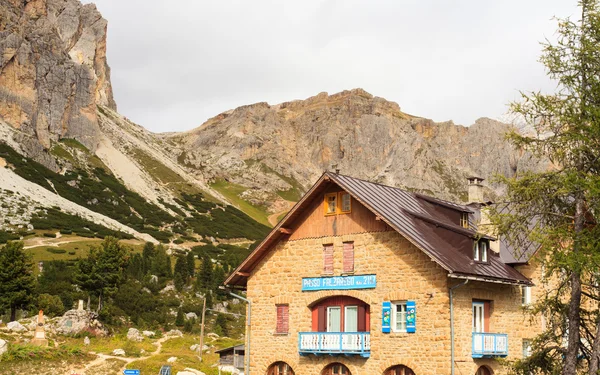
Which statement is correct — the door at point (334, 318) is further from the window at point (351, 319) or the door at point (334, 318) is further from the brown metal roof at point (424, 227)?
the brown metal roof at point (424, 227)

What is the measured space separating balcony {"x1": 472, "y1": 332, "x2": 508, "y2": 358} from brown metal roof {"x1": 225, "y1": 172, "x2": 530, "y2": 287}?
87.5 inches

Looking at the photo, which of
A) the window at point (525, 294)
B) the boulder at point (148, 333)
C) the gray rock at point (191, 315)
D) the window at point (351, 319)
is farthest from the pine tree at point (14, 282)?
the window at point (525, 294)

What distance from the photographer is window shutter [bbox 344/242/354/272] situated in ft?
92.7

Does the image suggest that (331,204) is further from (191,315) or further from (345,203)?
(191,315)

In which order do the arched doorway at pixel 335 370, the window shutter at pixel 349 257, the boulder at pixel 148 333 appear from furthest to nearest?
the boulder at pixel 148 333, the window shutter at pixel 349 257, the arched doorway at pixel 335 370

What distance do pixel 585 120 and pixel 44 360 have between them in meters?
33.9

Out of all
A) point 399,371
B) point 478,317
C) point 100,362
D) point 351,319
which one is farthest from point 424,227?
point 100,362

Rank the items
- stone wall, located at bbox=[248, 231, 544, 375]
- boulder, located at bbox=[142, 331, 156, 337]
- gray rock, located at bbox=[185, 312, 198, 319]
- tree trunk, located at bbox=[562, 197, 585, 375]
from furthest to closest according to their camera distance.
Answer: gray rock, located at bbox=[185, 312, 198, 319] < boulder, located at bbox=[142, 331, 156, 337] < stone wall, located at bbox=[248, 231, 544, 375] < tree trunk, located at bbox=[562, 197, 585, 375]

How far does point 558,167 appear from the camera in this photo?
63.7 ft

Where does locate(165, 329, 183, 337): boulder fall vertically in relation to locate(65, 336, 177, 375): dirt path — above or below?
above

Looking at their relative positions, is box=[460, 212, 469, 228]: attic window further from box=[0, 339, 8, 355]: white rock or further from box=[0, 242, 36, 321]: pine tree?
box=[0, 242, 36, 321]: pine tree

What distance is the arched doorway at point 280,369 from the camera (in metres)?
29.6

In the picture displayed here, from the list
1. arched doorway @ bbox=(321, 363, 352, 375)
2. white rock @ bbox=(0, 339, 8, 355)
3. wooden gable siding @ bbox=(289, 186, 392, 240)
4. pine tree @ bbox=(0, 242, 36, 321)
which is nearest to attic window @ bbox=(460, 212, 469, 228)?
wooden gable siding @ bbox=(289, 186, 392, 240)

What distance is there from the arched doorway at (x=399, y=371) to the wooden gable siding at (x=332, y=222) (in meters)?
5.42
